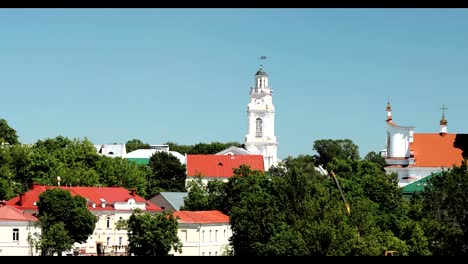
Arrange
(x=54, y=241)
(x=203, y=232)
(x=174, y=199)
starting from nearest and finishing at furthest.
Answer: (x=54, y=241)
(x=203, y=232)
(x=174, y=199)

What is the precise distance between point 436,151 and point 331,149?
36914 mm

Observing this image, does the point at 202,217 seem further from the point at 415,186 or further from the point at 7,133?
the point at 7,133

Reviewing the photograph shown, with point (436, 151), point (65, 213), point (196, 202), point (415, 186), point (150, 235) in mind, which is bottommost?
point (150, 235)

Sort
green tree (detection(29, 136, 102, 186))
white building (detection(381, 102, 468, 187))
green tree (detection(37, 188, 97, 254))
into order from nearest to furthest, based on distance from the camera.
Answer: green tree (detection(37, 188, 97, 254)) → green tree (detection(29, 136, 102, 186)) → white building (detection(381, 102, 468, 187))

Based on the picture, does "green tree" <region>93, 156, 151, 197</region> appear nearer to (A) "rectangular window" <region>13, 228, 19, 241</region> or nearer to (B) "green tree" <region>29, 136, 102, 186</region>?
(B) "green tree" <region>29, 136, 102, 186</region>

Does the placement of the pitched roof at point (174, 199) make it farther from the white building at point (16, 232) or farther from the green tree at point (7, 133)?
the green tree at point (7, 133)

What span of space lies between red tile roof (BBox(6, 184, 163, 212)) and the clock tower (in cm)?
5039

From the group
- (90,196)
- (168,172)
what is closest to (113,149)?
(168,172)

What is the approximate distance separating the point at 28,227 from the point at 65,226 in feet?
5.41

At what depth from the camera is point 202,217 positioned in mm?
54719

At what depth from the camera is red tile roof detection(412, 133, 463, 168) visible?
74062 mm

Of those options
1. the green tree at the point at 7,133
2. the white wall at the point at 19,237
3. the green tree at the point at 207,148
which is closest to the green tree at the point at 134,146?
the green tree at the point at 207,148

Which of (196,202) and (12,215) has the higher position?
(196,202)

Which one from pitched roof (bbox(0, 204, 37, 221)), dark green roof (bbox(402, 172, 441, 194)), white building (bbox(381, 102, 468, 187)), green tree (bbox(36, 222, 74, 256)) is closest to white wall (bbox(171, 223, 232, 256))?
green tree (bbox(36, 222, 74, 256))
